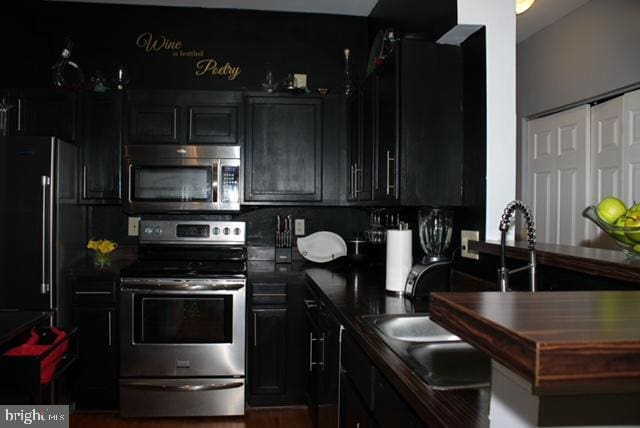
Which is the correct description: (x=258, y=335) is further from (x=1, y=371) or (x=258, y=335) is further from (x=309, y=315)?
(x=1, y=371)

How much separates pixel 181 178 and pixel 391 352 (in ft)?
7.91

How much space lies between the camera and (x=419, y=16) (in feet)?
9.01

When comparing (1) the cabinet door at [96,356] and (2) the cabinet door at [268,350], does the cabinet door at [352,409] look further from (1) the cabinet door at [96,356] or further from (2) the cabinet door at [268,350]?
(1) the cabinet door at [96,356]

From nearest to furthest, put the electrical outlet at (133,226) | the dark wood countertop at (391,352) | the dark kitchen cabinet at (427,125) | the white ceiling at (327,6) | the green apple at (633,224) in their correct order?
1. the dark wood countertop at (391,352)
2. the green apple at (633,224)
3. the dark kitchen cabinet at (427,125)
4. the white ceiling at (327,6)
5. the electrical outlet at (133,226)

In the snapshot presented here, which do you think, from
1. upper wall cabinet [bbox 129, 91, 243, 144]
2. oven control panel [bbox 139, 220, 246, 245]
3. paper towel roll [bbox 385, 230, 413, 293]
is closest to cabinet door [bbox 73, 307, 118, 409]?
oven control panel [bbox 139, 220, 246, 245]

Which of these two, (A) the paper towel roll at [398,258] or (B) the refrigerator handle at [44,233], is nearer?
(A) the paper towel roll at [398,258]

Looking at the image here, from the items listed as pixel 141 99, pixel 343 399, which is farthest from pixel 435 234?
pixel 141 99

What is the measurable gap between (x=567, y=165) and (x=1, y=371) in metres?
3.58

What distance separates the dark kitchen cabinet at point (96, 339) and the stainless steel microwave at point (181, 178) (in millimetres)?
552

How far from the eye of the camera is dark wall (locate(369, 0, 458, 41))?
2368 millimetres

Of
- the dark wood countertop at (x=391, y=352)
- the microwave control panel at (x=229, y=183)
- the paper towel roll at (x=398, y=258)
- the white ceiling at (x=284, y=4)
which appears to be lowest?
the dark wood countertop at (x=391, y=352)

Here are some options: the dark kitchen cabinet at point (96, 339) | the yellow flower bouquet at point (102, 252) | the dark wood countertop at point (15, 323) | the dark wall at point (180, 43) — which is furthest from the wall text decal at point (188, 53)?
the dark wood countertop at point (15, 323)

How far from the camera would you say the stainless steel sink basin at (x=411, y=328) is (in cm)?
194

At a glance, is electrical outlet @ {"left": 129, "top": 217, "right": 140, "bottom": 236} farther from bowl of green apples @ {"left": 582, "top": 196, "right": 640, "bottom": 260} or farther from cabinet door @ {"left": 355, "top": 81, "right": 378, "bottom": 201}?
bowl of green apples @ {"left": 582, "top": 196, "right": 640, "bottom": 260}
